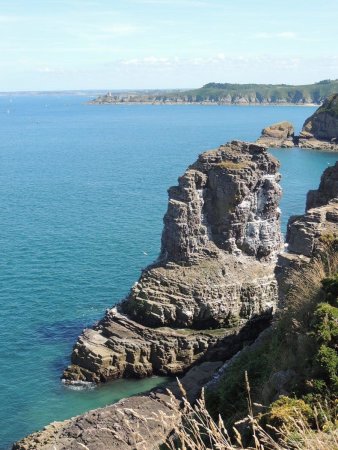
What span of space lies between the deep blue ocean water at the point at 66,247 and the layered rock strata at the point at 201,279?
7.14 feet

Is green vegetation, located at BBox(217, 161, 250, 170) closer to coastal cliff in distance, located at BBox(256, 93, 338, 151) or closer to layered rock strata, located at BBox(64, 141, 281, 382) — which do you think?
layered rock strata, located at BBox(64, 141, 281, 382)

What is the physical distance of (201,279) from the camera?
44.9 metres

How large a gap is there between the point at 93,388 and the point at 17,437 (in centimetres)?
722

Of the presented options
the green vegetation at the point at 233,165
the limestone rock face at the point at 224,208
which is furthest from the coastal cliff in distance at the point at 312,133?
the green vegetation at the point at 233,165

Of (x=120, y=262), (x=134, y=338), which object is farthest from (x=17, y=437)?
(x=120, y=262)

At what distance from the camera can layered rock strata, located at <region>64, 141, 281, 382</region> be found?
138ft

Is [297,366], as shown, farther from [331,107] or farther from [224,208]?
[331,107]

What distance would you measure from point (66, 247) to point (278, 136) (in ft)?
373

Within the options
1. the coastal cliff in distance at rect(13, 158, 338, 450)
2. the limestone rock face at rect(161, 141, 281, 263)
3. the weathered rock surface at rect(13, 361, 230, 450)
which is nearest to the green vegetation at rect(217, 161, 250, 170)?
the limestone rock face at rect(161, 141, 281, 263)

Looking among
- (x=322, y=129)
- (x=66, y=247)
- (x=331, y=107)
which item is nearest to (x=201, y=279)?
(x=66, y=247)

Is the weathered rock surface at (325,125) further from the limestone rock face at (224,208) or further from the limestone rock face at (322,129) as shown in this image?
the limestone rock face at (224,208)

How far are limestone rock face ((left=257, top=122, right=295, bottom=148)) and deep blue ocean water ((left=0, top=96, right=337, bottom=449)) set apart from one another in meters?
16.1

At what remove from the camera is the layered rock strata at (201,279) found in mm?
41938

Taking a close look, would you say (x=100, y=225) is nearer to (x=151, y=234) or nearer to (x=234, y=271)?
(x=151, y=234)
